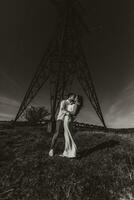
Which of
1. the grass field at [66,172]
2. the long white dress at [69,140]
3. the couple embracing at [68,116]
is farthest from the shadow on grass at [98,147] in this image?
the couple embracing at [68,116]

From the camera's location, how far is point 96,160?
639 cm

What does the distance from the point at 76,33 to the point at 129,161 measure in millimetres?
9232

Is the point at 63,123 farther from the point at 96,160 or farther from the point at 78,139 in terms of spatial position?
the point at 78,139

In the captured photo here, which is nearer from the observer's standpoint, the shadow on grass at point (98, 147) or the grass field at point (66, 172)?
the grass field at point (66, 172)

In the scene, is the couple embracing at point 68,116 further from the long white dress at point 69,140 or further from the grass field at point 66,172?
the grass field at point 66,172

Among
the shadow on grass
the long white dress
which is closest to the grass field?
the shadow on grass

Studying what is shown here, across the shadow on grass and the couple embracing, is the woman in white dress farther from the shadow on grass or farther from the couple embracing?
the shadow on grass

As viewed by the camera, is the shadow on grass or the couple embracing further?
the shadow on grass

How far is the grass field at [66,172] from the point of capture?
15.0ft

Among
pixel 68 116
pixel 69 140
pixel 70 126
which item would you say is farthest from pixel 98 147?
pixel 68 116

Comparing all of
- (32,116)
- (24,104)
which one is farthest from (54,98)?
(32,116)

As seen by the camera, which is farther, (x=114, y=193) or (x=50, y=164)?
(x=50, y=164)

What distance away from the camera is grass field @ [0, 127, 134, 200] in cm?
457

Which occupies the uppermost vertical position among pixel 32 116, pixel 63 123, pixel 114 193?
pixel 32 116
